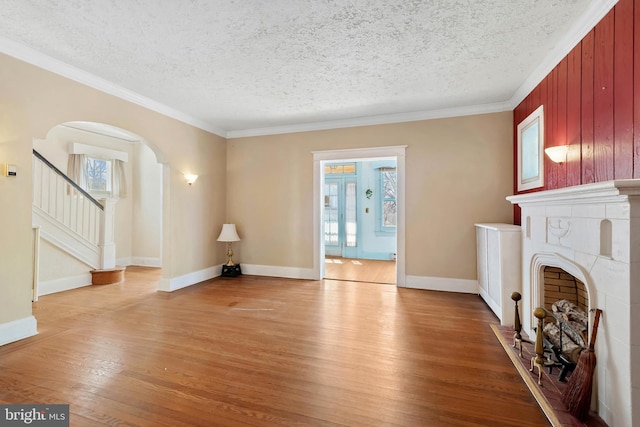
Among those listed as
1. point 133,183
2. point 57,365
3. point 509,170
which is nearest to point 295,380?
point 57,365

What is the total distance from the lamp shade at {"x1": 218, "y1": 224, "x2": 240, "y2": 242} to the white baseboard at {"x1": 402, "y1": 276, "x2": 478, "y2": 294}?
3.08m

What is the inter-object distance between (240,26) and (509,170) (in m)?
3.89

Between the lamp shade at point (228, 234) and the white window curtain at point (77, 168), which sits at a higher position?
the white window curtain at point (77, 168)

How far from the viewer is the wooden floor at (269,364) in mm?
1711

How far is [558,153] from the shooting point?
8.60ft

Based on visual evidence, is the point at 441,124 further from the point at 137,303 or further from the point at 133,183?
the point at 133,183

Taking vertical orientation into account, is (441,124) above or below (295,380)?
above

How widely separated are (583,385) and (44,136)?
4797 mm

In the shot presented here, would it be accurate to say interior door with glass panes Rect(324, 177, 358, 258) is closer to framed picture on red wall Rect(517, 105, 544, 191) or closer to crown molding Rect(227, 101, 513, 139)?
crown molding Rect(227, 101, 513, 139)

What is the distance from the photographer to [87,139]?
18.6 ft

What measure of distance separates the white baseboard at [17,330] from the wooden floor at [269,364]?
104 mm

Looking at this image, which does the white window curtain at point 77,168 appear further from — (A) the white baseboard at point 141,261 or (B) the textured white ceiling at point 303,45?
(B) the textured white ceiling at point 303,45

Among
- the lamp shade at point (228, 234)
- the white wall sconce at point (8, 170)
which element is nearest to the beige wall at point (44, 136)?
the white wall sconce at point (8, 170)

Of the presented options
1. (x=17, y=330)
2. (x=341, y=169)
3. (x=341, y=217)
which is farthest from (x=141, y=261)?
(x=341, y=169)
